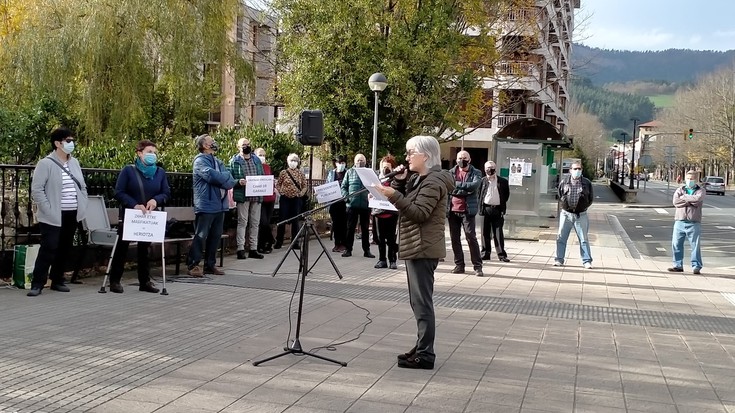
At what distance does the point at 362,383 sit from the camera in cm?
571

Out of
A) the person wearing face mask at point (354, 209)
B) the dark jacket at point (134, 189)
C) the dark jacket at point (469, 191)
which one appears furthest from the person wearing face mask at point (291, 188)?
the dark jacket at point (134, 189)

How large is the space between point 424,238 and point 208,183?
5398 millimetres

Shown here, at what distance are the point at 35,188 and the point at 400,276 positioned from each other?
18.4 feet

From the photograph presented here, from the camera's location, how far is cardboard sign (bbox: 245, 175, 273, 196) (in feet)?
42.5

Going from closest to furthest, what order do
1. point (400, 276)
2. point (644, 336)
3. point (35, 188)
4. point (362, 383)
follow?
point (362, 383) → point (644, 336) → point (35, 188) → point (400, 276)

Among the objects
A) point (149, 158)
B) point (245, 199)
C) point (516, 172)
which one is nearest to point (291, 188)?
point (245, 199)

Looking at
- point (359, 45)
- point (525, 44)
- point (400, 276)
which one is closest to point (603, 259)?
point (400, 276)

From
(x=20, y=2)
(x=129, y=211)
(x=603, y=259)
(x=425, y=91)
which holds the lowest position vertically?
(x=603, y=259)

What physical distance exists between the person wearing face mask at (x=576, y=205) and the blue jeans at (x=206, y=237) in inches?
264

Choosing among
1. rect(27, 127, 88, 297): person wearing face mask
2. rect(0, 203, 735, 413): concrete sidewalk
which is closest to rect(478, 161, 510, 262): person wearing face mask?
rect(0, 203, 735, 413): concrete sidewalk

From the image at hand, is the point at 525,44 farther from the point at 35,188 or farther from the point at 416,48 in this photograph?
the point at 35,188

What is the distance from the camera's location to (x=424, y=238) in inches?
243

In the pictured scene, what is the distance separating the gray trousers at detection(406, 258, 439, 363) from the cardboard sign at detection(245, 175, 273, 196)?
7.16m

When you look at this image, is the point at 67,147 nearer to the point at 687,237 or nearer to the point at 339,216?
the point at 339,216
